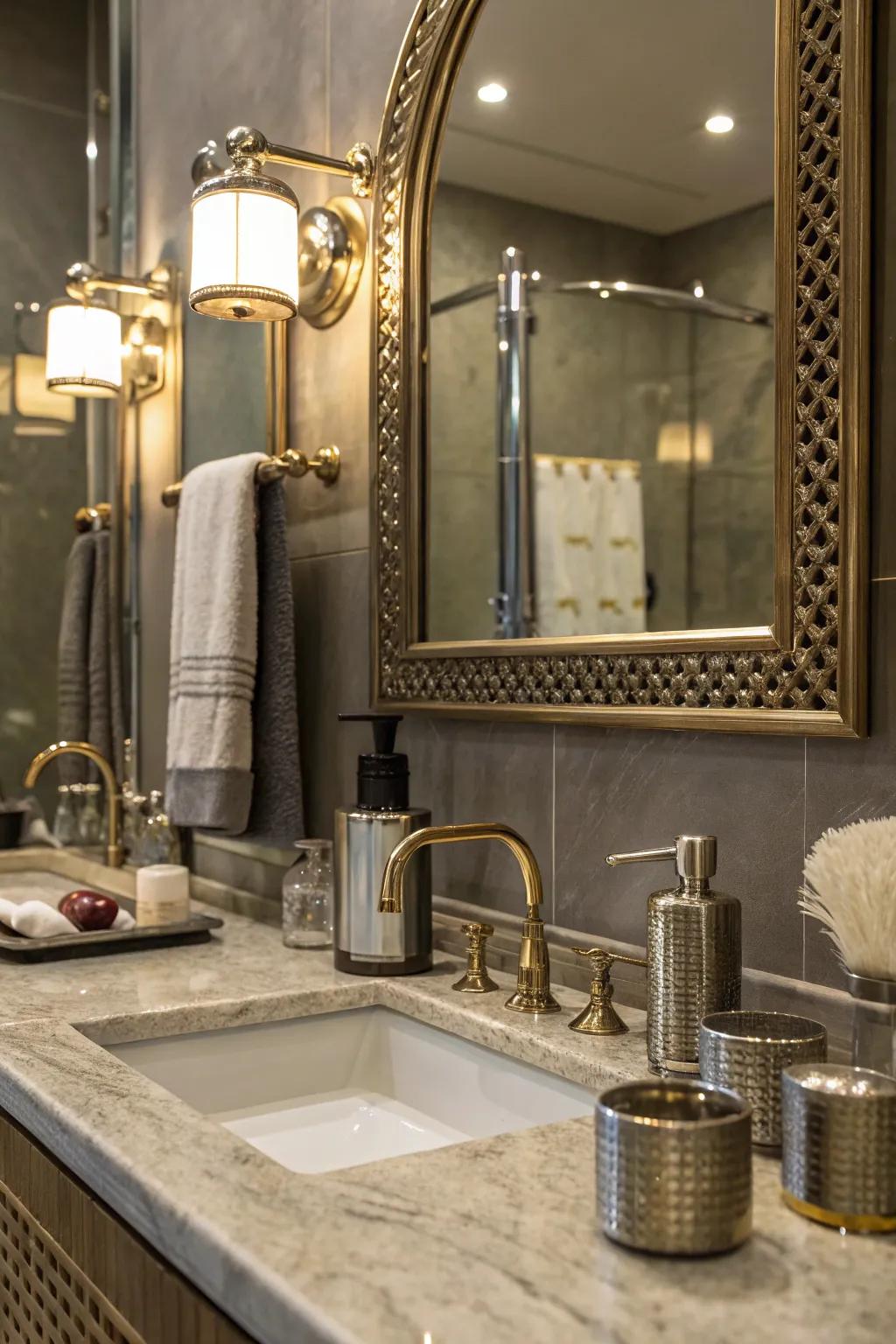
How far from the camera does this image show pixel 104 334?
6.68 ft

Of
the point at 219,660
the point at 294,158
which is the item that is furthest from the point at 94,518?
the point at 294,158

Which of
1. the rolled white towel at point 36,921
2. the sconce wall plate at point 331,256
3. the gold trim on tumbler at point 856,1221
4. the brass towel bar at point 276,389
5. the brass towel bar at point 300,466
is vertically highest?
the sconce wall plate at point 331,256

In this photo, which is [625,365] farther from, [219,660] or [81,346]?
[81,346]

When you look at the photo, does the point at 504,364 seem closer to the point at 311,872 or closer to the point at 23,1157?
the point at 311,872

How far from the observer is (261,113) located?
1756 millimetres

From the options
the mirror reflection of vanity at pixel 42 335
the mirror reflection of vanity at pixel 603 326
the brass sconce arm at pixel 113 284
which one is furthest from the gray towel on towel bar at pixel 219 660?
the mirror reflection of vanity at pixel 42 335

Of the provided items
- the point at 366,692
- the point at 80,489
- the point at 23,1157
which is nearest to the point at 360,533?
the point at 366,692

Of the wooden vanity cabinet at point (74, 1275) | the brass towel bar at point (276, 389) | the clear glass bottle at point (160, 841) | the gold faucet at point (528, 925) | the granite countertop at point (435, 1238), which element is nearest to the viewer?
the granite countertop at point (435, 1238)

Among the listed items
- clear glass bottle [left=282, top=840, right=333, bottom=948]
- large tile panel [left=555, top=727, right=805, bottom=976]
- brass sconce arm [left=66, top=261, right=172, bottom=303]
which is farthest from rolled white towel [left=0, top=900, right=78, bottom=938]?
brass sconce arm [left=66, top=261, right=172, bottom=303]

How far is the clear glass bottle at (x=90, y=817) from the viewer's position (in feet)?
7.52

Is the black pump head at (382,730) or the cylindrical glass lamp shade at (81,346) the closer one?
the black pump head at (382,730)

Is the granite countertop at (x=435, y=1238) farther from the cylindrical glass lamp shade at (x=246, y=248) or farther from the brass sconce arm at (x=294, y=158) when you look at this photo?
the brass sconce arm at (x=294, y=158)

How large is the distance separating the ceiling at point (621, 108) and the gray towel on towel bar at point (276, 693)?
49 cm

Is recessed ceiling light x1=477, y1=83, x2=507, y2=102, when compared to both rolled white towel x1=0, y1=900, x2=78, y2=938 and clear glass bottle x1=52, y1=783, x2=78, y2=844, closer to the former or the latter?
rolled white towel x1=0, y1=900, x2=78, y2=938
